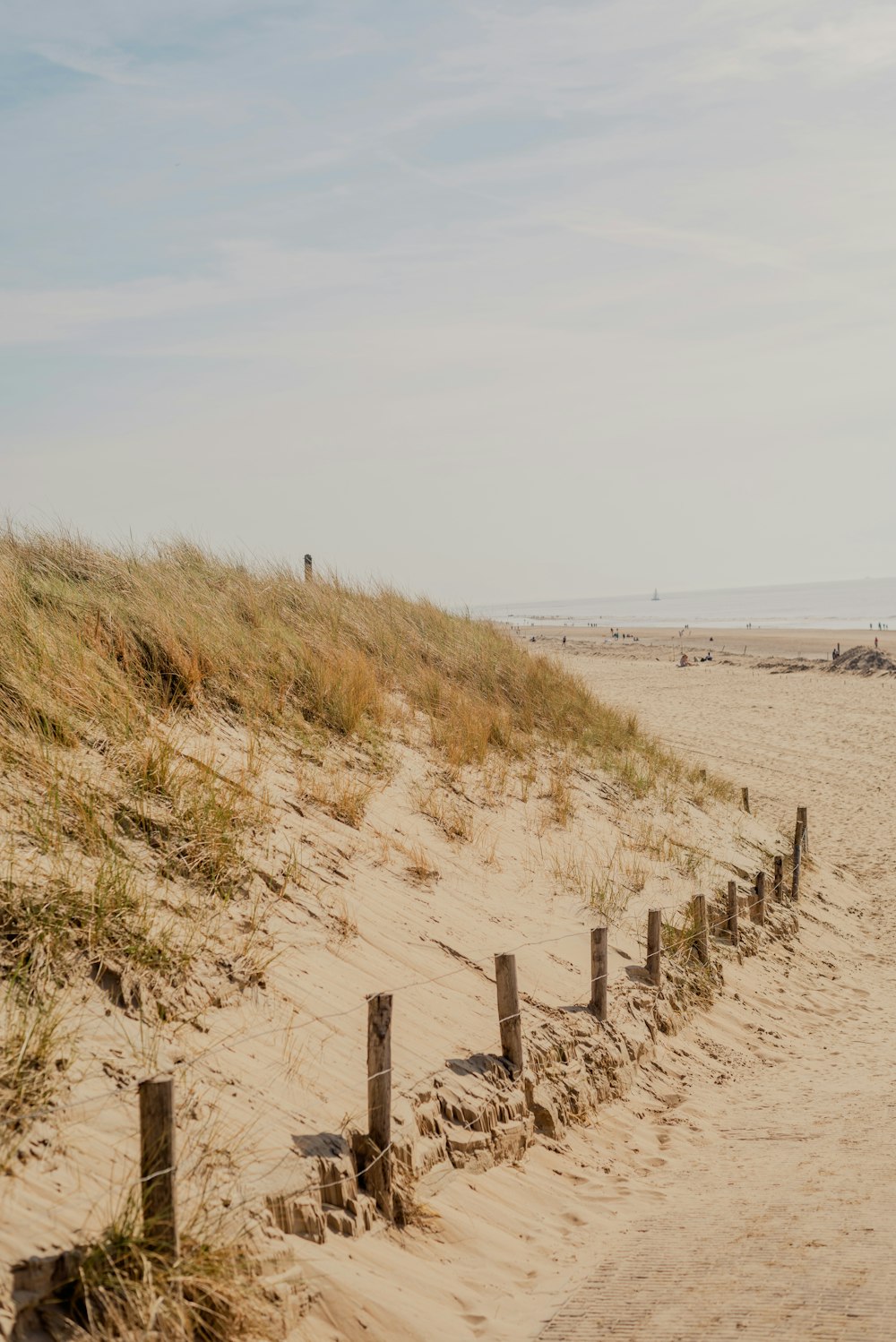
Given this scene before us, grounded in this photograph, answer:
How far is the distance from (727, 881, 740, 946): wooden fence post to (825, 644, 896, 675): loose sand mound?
3194 centimetres

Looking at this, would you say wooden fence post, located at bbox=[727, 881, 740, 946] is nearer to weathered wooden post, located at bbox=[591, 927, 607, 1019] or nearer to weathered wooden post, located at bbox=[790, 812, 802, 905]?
weathered wooden post, located at bbox=[790, 812, 802, 905]

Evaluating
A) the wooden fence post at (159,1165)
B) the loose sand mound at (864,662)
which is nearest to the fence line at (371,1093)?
the wooden fence post at (159,1165)

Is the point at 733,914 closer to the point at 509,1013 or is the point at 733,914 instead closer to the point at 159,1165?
the point at 509,1013

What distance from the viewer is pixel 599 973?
27.0 ft

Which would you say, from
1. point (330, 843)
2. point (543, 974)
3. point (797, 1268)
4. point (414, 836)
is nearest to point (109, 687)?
point (330, 843)

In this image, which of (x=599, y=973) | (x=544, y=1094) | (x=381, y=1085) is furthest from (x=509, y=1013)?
(x=381, y=1085)

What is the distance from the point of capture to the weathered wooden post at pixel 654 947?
30.3 feet

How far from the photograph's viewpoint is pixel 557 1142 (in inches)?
274

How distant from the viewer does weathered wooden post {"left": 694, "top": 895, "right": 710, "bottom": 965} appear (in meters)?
10.4

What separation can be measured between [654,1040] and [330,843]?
121 inches

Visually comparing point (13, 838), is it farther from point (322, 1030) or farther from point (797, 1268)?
point (797, 1268)

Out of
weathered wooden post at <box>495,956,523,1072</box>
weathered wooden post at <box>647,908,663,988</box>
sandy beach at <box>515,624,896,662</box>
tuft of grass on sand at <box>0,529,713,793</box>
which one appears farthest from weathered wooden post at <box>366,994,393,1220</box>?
sandy beach at <box>515,624,896,662</box>

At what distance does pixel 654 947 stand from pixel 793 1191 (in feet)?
10.3

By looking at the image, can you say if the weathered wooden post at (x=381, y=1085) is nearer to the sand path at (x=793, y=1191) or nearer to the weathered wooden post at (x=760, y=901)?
the sand path at (x=793, y=1191)
